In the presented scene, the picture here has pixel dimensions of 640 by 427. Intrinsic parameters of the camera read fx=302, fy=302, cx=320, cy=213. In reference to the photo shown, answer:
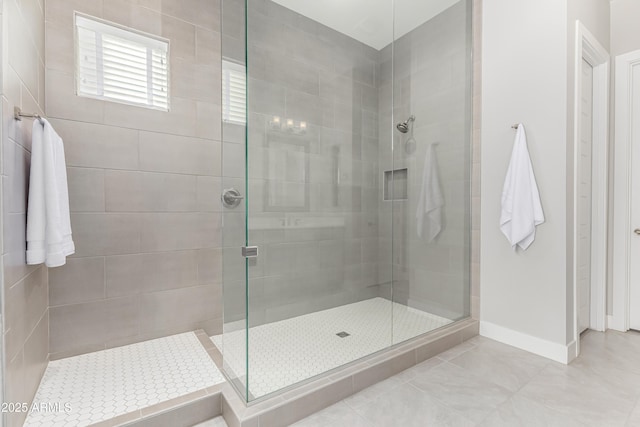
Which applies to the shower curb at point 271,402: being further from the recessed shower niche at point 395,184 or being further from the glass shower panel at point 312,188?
the recessed shower niche at point 395,184

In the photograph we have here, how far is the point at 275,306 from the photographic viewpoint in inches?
74.5

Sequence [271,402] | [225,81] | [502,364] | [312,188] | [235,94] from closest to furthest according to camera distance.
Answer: [271,402]
[235,94]
[225,81]
[502,364]
[312,188]

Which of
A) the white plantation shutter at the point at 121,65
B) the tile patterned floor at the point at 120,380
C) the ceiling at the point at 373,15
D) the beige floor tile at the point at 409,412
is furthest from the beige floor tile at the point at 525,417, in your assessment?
the white plantation shutter at the point at 121,65

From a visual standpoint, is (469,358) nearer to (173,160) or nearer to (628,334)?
(628,334)

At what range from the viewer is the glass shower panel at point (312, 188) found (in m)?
1.75

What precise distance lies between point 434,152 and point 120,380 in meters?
2.56

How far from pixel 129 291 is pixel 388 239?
1901 millimetres

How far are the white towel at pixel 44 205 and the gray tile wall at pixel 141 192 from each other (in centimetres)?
50

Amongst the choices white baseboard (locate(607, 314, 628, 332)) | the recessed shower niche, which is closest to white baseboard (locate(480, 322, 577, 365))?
white baseboard (locate(607, 314, 628, 332))

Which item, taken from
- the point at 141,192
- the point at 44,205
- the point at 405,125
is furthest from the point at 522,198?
the point at 44,205

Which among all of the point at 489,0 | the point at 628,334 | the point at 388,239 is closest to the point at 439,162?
the point at 388,239

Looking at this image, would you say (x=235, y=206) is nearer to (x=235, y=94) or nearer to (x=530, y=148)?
(x=235, y=94)

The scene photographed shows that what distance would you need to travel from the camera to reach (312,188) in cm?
218

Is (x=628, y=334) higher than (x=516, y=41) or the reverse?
the reverse
